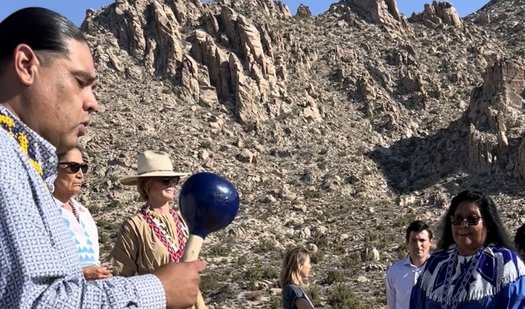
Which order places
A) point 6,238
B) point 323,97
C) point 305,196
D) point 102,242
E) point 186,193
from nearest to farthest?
point 6,238, point 186,193, point 102,242, point 305,196, point 323,97

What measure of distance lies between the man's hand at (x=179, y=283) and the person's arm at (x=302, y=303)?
390cm

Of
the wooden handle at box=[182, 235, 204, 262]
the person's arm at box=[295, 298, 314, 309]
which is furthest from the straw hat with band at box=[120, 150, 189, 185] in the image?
the wooden handle at box=[182, 235, 204, 262]

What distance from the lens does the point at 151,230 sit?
165 inches

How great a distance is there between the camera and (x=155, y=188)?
14.6 ft

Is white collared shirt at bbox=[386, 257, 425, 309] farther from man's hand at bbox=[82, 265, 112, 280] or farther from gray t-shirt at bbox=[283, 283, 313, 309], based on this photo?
man's hand at bbox=[82, 265, 112, 280]

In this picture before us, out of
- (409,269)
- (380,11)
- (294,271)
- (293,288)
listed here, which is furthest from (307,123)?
(293,288)

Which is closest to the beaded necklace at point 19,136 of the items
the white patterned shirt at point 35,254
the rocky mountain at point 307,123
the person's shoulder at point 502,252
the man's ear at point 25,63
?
the white patterned shirt at point 35,254

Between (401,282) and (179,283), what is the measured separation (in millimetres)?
4800

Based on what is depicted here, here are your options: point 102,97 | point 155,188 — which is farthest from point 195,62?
point 155,188

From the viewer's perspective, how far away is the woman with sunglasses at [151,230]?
4109mm

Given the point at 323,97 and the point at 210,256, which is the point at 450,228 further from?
the point at 323,97

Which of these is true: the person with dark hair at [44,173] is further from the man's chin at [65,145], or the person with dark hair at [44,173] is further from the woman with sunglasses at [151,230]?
the woman with sunglasses at [151,230]

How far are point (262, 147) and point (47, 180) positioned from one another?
34402mm

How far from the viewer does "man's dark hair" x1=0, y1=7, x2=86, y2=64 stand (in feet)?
5.33
